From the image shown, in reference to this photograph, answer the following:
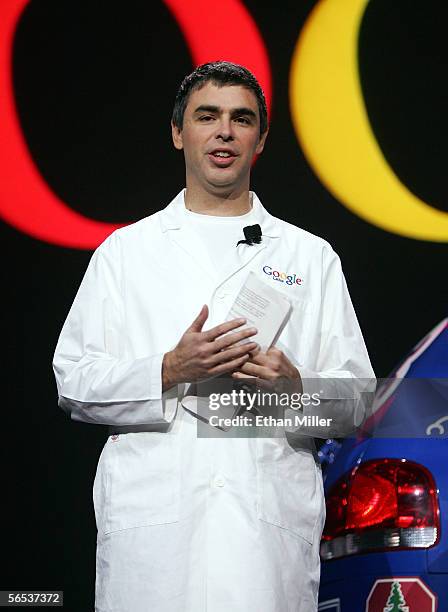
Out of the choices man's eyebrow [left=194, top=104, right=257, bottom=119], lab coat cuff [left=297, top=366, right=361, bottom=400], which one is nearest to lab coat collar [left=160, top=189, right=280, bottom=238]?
man's eyebrow [left=194, top=104, right=257, bottom=119]

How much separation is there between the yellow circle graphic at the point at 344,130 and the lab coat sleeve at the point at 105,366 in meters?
1.53

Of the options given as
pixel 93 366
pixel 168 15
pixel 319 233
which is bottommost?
pixel 93 366

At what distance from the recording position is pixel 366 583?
107 inches

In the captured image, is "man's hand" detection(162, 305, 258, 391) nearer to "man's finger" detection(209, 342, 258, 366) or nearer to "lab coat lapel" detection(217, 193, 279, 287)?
"man's finger" detection(209, 342, 258, 366)

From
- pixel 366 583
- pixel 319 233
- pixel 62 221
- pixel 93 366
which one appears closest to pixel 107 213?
pixel 62 221

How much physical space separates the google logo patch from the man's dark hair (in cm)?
52

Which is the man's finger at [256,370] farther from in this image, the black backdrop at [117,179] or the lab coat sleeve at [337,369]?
the black backdrop at [117,179]

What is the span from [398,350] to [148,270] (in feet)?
5.08

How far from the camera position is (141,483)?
2727 millimetres

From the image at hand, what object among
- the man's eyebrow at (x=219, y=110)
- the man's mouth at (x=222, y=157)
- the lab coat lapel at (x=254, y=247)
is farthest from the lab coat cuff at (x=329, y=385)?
the man's eyebrow at (x=219, y=110)

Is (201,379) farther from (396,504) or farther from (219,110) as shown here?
(219,110)

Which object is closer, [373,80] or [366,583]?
[366,583]

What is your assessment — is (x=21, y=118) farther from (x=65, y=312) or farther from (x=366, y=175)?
(x=366, y=175)

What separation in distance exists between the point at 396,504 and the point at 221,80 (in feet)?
4.39
